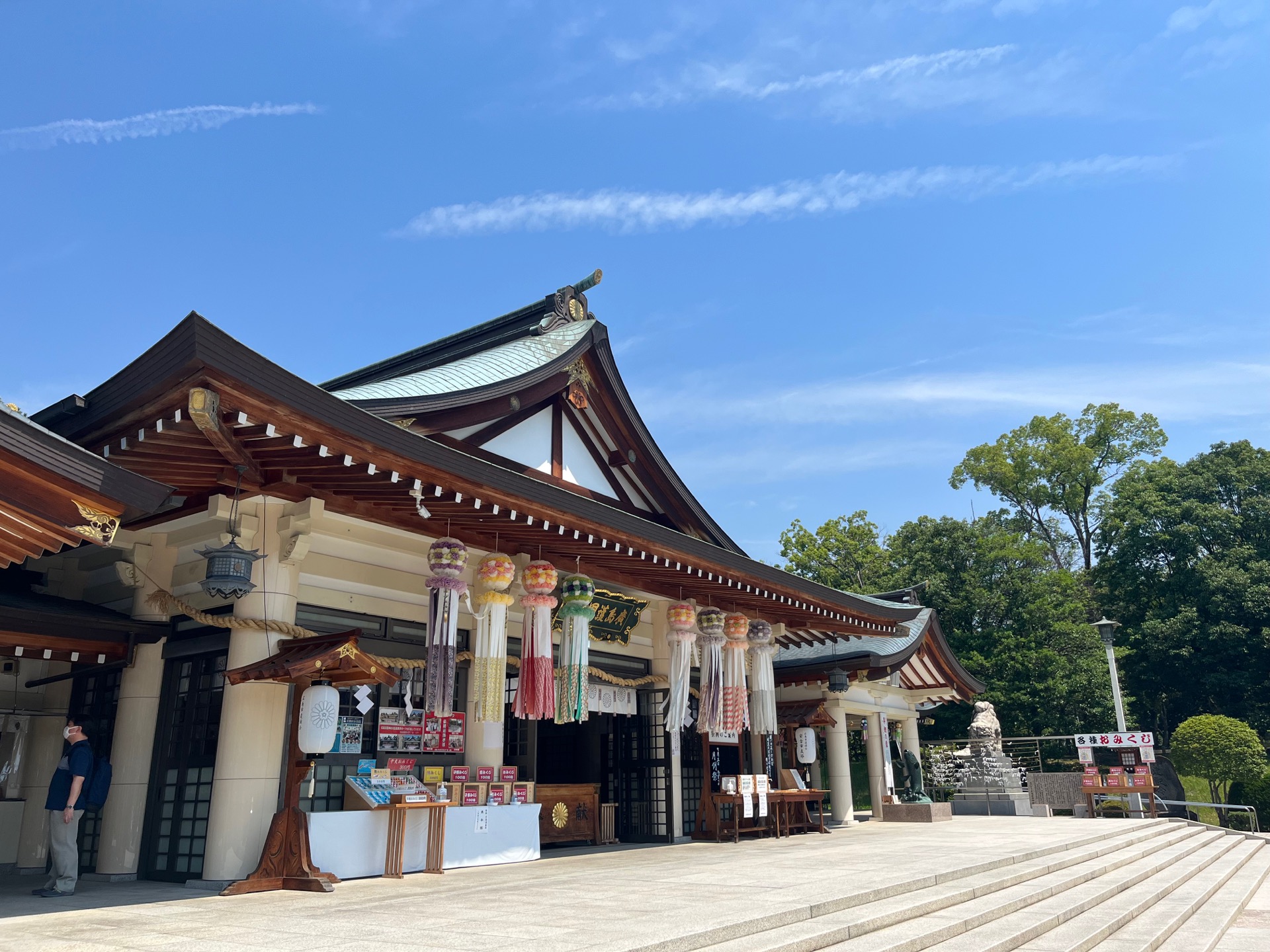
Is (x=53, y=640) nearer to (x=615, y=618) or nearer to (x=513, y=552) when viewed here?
(x=513, y=552)

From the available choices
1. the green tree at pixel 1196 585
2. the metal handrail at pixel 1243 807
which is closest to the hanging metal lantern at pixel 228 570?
the metal handrail at pixel 1243 807

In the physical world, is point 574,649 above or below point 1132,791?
above

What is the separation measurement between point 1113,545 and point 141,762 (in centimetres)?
4191

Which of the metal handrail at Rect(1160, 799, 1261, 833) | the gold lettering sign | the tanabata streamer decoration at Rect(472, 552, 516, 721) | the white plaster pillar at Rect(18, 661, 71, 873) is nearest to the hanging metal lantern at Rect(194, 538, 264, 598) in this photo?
the tanabata streamer decoration at Rect(472, 552, 516, 721)

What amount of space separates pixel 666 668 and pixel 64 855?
835 centimetres

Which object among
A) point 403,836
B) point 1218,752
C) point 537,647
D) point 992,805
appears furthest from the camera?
point 1218,752

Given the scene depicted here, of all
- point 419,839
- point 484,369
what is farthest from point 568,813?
point 484,369

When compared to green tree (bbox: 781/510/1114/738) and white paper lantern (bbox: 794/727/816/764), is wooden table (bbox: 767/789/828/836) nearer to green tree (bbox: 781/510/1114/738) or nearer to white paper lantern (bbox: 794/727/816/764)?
white paper lantern (bbox: 794/727/816/764)

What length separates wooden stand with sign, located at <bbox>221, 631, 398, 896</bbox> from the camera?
7605 mm

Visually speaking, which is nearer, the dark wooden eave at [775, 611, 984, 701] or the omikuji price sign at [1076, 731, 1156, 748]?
the dark wooden eave at [775, 611, 984, 701]

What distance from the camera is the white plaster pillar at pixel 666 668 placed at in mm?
13469

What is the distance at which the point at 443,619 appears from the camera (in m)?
8.99

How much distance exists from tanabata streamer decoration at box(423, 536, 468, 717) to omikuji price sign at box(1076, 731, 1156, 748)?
A: 17633 millimetres

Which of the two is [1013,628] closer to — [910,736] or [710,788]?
[910,736]
